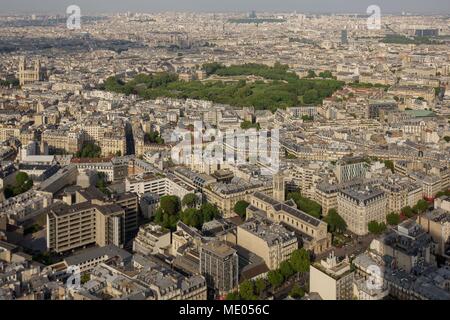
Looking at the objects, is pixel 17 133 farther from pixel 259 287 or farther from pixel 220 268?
pixel 259 287

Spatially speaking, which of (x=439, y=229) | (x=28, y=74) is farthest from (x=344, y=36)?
(x=439, y=229)

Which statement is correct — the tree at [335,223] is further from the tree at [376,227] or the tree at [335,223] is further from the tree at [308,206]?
the tree at [376,227]

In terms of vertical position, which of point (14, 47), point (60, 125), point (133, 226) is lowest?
point (133, 226)

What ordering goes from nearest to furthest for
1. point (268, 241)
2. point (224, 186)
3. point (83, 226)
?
point (268, 241) → point (83, 226) → point (224, 186)

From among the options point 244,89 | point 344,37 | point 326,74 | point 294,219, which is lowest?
point 294,219

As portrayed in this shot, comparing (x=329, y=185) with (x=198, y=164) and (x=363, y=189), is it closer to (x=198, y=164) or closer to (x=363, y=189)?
(x=363, y=189)

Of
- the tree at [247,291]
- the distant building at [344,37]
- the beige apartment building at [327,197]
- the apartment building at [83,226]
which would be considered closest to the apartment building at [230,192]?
the beige apartment building at [327,197]
